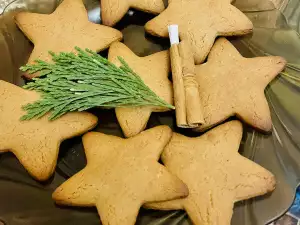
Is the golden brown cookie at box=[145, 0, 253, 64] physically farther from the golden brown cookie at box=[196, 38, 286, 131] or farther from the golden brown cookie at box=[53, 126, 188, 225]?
the golden brown cookie at box=[53, 126, 188, 225]

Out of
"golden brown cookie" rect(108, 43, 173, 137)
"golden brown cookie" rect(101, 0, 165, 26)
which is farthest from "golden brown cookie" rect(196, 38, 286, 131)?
"golden brown cookie" rect(101, 0, 165, 26)

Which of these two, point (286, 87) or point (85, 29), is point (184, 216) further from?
point (85, 29)

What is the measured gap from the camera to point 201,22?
1340 millimetres

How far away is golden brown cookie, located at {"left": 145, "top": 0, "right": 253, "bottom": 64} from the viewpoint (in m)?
1.31

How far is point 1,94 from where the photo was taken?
1.21m

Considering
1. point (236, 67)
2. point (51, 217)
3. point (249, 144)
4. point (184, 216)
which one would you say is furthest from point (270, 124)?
point (51, 217)

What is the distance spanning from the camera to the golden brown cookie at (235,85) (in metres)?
1.20

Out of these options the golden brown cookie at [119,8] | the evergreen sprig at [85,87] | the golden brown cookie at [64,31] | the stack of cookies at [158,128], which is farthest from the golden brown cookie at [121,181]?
the golden brown cookie at [119,8]

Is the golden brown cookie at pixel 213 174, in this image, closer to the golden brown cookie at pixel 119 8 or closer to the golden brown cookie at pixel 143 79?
the golden brown cookie at pixel 143 79

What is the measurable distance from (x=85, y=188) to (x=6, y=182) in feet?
0.81

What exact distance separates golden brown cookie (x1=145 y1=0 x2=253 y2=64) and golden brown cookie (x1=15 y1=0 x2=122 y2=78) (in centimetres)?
17

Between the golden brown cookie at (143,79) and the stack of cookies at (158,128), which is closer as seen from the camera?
the stack of cookies at (158,128)

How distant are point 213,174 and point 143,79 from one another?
38 cm

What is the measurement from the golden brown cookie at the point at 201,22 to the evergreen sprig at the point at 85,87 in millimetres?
236
